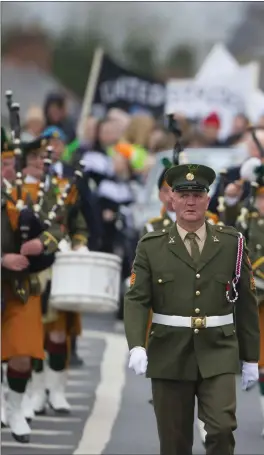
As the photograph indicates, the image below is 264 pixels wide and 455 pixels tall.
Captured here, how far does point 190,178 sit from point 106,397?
5.77m

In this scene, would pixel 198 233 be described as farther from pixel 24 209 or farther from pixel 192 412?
pixel 24 209

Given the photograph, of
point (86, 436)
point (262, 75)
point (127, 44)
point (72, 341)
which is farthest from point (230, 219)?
point (127, 44)

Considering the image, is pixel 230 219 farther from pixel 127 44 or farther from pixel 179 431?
pixel 127 44

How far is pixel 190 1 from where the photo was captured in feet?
109

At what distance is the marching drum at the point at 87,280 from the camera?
565 inches

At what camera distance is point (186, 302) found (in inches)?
424

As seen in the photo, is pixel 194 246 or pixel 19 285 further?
pixel 19 285

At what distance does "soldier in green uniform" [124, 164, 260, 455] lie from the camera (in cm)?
1073

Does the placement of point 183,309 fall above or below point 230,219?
below

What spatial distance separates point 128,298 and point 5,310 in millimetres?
3108

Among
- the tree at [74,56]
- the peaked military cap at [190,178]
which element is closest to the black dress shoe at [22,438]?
the peaked military cap at [190,178]

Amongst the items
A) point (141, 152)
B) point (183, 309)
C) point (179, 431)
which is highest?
point (141, 152)

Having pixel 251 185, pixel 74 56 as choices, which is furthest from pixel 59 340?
pixel 74 56

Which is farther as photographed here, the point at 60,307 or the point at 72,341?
the point at 72,341
